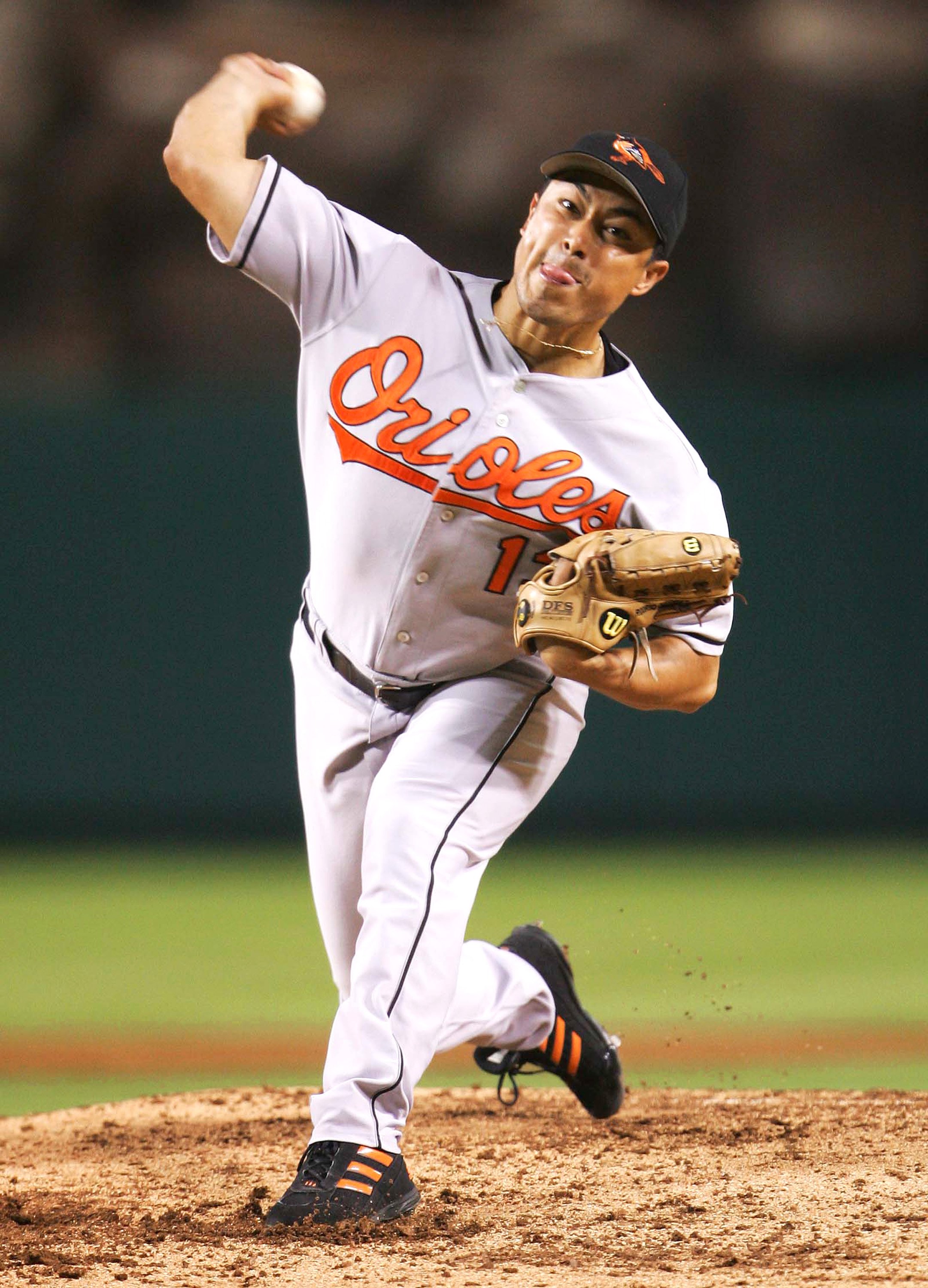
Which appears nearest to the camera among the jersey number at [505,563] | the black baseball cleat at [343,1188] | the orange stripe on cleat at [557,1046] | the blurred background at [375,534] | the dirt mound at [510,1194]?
the dirt mound at [510,1194]

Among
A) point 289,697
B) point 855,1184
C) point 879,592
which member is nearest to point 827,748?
point 879,592

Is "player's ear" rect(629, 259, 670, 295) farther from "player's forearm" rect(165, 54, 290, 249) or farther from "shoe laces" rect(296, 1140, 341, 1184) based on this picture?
"shoe laces" rect(296, 1140, 341, 1184)

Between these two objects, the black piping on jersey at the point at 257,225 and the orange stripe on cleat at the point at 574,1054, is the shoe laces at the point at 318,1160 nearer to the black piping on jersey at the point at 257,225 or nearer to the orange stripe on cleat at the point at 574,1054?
the orange stripe on cleat at the point at 574,1054

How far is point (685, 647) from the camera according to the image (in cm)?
278

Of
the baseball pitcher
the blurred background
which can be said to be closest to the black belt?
the baseball pitcher

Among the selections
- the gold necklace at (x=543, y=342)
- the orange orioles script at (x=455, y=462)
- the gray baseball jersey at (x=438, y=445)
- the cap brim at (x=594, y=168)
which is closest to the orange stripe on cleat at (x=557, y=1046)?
the gray baseball jersey at (x=438, y=445)

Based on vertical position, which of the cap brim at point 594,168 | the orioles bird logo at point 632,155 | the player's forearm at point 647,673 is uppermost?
the orioles bird logo at point 632,155

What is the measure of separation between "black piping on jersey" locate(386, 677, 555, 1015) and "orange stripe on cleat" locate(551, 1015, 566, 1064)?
0.79 m

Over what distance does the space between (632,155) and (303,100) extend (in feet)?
1.91

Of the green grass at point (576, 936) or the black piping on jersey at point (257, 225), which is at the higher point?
the black piping on jersey at point (257, 225)

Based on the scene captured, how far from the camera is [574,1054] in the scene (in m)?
3.38

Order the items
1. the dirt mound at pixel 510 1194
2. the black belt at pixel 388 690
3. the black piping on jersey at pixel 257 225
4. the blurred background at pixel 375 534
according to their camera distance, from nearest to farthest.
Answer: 1. the dirt mound at pixel 510 1194
2. the black piping on jersey at pixel 257 225
3. the black belt at pixel 388 690
4. the blurred background at pixel 375 534

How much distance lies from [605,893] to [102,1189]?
3.79 metres

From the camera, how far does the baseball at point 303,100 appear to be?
9.39 ft
